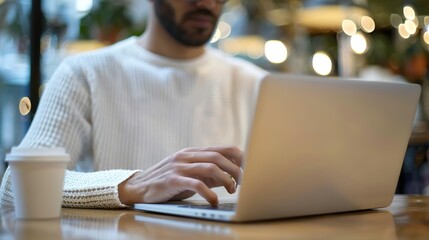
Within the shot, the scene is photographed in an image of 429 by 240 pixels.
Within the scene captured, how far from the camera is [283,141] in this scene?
101 centimetres

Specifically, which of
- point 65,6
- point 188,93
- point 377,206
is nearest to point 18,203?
point 377,206

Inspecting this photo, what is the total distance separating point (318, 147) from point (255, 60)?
542 centimetres

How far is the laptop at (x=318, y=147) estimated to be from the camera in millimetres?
984

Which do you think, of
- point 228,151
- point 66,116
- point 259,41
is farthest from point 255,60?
point 228,151

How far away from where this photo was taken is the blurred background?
327cm

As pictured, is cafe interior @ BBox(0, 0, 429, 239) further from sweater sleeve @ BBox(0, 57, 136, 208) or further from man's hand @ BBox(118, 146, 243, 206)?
sweater sleeve @ BBox(0, 57, 136, 208)

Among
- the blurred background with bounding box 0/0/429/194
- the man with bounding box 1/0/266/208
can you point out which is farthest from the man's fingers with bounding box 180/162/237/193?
the blurred background with bounding box 0/0/429/194

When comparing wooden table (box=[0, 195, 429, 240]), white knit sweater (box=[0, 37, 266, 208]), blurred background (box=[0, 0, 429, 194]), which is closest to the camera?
wooden table (box=[0, 195, 429, 240])

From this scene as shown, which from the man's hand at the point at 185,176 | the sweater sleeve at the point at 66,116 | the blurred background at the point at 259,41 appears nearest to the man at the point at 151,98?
the sweater sleeve at the point at 66,116

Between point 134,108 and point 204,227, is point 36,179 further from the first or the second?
point 134,108

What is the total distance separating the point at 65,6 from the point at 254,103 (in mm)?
3130

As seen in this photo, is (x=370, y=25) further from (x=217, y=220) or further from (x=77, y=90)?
(x=217, y=220)

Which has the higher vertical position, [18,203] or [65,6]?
[65,6]

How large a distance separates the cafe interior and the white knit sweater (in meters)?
0.38
